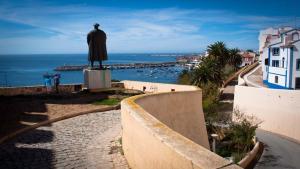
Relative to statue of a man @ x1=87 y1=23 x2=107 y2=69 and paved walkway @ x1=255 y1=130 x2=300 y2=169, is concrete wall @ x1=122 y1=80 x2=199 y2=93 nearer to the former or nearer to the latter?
statue of a man @ x1=87 y1=23 x2=107 y2=69

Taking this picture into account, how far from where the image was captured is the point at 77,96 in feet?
57.4

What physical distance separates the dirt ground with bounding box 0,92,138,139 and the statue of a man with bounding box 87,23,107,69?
2566 mm

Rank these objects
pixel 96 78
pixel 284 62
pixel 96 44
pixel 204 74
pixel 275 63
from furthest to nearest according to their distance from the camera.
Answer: pixel 275 63 → pixel 284 62 → pixel 204 74 → pixel 96 44 → pixel 96 78

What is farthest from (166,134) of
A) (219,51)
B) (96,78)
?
(219,51)

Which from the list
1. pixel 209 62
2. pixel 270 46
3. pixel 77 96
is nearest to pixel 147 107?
pixel 77 96

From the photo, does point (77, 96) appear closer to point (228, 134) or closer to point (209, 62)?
point (228, 134)

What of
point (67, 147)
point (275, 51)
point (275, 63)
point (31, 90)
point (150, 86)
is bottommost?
point (67, 147)

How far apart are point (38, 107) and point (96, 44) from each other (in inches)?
272

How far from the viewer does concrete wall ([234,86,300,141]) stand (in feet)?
78.2

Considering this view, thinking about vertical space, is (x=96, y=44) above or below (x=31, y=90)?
above

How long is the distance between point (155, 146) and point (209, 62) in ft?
122

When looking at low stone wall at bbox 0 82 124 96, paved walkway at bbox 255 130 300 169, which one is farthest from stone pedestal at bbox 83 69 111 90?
paved walkway at bbox 255 130 300 169

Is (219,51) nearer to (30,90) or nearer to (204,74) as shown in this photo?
(204,74)

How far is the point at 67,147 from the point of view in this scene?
26.9 feet
